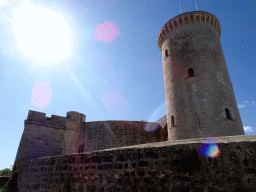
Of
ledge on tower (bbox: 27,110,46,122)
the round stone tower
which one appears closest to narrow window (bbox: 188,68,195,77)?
the round stone tower

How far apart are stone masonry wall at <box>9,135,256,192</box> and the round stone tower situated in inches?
260

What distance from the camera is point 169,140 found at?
323 inches

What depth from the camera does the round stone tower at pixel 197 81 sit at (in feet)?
31.4

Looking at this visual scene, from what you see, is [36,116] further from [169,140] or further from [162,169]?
[162,169]

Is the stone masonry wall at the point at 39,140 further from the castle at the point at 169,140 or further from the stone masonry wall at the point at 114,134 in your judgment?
the stone masonry wall at the point at 114,134

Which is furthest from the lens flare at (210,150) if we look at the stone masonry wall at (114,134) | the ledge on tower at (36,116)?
the stone masonry wall at (114,134)

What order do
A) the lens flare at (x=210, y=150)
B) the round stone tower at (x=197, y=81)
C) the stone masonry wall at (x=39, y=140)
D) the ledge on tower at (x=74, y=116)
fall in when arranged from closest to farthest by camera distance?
the lens flare at (x=210, y=150)
the stone masonry wall at (x=39, y=140)
the round stone tower at (x=197, y=81)
the ledge on tower at (x=74, y=116)

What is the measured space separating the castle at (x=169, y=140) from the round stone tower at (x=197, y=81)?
55mm

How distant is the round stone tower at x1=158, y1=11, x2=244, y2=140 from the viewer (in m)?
9.58

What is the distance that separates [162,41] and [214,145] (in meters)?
12.2

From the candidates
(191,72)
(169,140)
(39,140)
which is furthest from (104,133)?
(191,72)

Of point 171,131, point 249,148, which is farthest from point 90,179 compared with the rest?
point 171,131

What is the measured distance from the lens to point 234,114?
32.8 ft

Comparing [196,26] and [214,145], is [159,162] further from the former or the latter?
[196,26]
